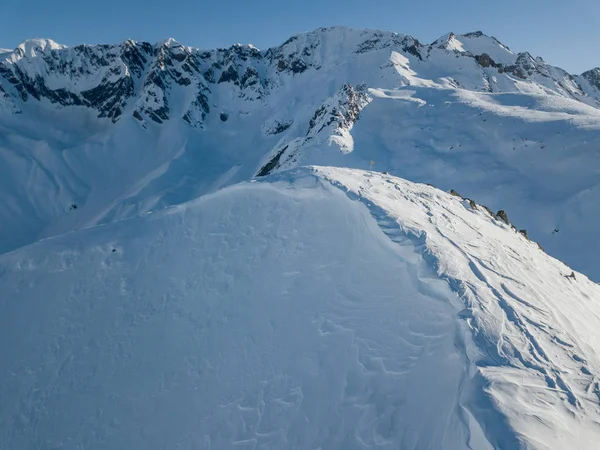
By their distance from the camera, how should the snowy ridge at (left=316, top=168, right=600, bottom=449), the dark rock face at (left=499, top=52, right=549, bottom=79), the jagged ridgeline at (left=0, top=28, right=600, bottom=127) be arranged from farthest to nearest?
1. the jagged ridgeline at (left=0, top=28, right=600, bottom=127)
2. the dark rock face at (left=499, top=52, right=549, bottom=79)
3. the snowy ridge at (left=316, top=168, right=600, bottom=449)

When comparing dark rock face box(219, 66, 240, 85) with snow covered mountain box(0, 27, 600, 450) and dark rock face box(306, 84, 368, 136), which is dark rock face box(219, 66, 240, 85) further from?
snow covered mountain box(0, 27, 600, 450)

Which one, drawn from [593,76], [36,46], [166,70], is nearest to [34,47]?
[36,46]

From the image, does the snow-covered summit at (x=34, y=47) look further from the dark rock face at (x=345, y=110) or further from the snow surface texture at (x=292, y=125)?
the dark rock face at (x=345, y=110)

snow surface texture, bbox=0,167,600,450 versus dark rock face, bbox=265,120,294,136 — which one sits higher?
dark rock face, bbox=265,120,294,136

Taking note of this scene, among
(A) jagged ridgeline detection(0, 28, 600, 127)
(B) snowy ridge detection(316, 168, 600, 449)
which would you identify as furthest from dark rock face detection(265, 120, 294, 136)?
(B) snowy ridge detection(316, 168, 600, 449)

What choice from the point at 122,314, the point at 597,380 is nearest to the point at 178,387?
the point at 122,314

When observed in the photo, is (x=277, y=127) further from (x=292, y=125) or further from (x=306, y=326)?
(x=306, y=326)

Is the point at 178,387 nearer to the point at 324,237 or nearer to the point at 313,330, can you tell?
the point at 313,330
